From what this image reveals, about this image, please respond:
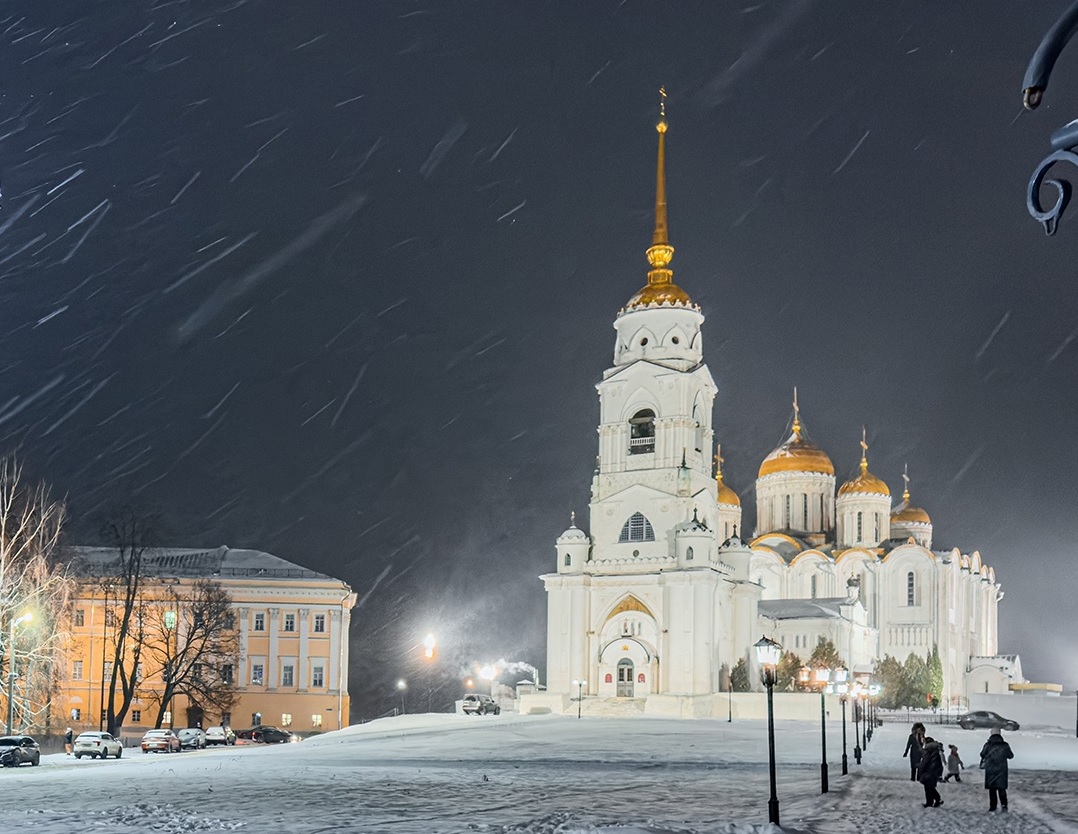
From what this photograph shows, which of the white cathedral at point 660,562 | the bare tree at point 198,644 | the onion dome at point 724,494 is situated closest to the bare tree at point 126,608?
the bare tree at point 198,644

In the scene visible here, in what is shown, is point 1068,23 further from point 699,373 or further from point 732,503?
point 732,503

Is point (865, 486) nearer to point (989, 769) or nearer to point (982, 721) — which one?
point (982, 721)

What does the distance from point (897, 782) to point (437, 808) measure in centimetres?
1040

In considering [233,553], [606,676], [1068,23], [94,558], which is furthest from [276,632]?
[1068,23]

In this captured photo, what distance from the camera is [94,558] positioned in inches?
2872

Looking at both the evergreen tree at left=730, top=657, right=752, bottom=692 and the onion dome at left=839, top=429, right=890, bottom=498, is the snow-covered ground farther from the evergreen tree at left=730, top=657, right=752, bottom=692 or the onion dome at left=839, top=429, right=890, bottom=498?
the onion dome at left=839, top=429, right=890, bottom=498

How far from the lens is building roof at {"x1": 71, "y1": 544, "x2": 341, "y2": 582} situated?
70.2 m

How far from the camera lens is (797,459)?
94688mm

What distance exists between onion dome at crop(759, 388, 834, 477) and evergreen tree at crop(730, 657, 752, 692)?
31316 mm

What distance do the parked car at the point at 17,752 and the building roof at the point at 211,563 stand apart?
37.6m

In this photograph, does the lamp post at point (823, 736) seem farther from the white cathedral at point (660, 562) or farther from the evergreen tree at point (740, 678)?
the evergreen tree at point (740, 678)

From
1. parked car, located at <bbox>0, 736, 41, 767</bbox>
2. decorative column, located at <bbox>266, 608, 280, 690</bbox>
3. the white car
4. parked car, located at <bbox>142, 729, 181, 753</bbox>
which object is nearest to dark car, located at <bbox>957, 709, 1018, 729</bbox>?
decorative column, located at <bbox>266, 608, 280, 690</bbox>

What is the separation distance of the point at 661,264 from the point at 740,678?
23.3m

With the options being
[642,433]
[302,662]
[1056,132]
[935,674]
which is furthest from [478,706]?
[1056,132]
